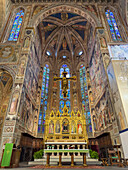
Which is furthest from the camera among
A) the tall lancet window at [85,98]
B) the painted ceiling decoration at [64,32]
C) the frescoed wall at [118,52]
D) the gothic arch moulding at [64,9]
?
the painted ceiling decoration at [64,32]

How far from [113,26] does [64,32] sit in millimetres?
9883

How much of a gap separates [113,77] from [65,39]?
648 inches

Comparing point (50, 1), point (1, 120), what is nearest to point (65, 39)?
point (50, 1)

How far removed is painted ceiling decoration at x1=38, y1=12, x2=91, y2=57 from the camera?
67.4 ft

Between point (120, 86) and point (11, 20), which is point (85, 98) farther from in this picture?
point (11, 20)

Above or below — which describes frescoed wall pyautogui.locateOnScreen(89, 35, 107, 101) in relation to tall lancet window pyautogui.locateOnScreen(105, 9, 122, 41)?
below

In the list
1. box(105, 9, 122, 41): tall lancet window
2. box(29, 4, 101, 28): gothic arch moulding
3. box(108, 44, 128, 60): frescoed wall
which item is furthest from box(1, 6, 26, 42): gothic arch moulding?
box(108, 44, 128, 60): frescoed wall

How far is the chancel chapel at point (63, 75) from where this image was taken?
968 cm

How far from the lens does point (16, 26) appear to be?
51.5ft

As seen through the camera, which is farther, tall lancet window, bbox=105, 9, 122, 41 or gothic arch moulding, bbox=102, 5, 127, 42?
gothic arch moulding, bbox=102, 5, 127, 42

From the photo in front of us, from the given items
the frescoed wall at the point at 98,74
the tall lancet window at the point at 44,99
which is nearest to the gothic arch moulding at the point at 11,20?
the tall lancet window at the point at 44,99

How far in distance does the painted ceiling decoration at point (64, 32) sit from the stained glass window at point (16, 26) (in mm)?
3658

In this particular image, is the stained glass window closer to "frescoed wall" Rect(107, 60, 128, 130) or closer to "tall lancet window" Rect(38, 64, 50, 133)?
"tall lancet window" Rect(38, 64, 50, 133)

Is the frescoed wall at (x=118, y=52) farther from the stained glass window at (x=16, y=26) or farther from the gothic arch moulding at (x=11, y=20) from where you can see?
the gothic arch moulding at (x=11, y=20)
